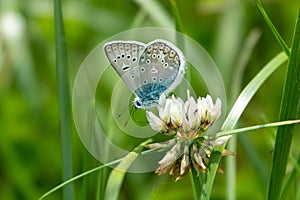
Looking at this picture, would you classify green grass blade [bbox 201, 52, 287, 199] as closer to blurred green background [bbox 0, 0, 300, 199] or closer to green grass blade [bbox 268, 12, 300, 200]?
green grass blade [bbox 268, 12, 300, 200]

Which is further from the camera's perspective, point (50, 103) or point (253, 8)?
point (253, 8)

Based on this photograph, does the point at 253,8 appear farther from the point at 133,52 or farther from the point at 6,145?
the point at 133,52

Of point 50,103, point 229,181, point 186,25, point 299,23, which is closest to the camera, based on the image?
point 299,23

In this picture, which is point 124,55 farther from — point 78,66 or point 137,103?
point 78,66

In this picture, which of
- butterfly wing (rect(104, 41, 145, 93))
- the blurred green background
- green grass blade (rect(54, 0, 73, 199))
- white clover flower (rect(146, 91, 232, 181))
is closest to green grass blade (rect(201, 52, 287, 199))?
white clover flower (rect(146, 91, 232, 181))

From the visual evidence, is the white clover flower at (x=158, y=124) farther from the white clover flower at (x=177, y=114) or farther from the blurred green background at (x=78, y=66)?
the blurred green background at (x=78, y=66)

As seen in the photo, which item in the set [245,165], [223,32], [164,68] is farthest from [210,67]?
[164,68]

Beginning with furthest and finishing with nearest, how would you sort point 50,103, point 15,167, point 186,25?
point 186,25 < point 50,103 < point 15,167
